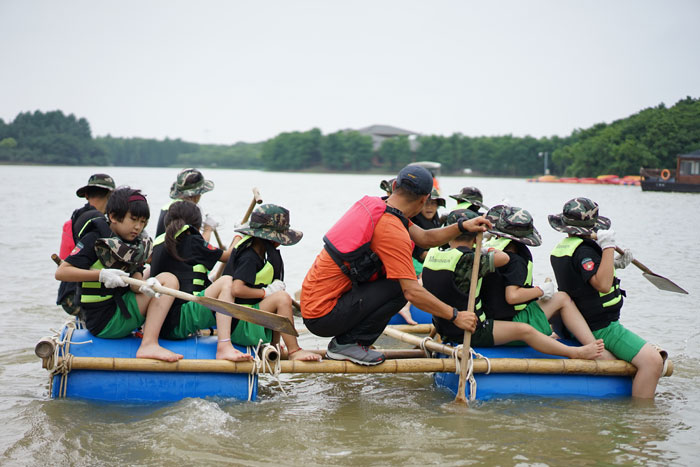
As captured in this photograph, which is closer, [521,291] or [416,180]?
[416,180]

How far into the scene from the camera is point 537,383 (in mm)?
5676

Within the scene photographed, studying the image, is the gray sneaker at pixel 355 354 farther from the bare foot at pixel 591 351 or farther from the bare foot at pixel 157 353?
the bare foot at pixel 591 351

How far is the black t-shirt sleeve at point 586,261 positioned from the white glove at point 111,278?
3539mm

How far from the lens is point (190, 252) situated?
5.61 meters

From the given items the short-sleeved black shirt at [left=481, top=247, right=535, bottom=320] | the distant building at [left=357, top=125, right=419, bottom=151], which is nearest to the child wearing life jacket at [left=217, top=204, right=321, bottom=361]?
the short-sleeved black shirt at [left=481, top=247, right=535, bottom=320]

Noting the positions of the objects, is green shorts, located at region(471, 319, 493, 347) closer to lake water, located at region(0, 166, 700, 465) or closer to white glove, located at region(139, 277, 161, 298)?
lake water, located at region(0, 166, 700, 465)

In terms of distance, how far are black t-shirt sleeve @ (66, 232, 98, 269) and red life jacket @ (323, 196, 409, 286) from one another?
1703 millimetres

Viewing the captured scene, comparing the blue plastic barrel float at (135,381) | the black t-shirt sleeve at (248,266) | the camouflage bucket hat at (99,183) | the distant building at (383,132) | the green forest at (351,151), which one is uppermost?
the distant building at (383,132)

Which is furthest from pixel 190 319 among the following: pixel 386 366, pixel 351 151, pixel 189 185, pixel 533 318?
pixel 351 151

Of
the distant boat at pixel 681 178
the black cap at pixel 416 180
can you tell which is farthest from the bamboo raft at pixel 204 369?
the distant boat at pixel 681 178

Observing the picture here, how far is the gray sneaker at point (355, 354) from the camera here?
534 centimetres

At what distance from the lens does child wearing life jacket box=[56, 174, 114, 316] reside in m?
6.05

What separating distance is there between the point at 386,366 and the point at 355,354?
0.82 feet

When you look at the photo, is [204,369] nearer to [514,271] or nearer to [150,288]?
[150,288]
